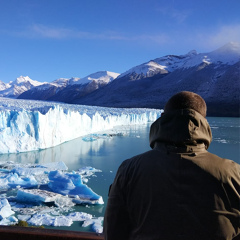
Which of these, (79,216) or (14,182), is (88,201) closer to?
(79,216)

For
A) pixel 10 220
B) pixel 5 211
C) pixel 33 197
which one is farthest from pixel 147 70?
pixel 10 220

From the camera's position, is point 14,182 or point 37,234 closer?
point 37,234

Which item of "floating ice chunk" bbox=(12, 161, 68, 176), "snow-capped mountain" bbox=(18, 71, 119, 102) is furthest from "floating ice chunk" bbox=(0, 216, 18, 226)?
"snow-capped mountain" bbox=(18, 71, 119, 102)

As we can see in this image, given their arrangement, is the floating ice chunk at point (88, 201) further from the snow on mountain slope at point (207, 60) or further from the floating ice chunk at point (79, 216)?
the snow on mountain slope at point (207, 60)

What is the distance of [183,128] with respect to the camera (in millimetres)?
660

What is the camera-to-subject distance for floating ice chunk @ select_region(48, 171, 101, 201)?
15.6 ft

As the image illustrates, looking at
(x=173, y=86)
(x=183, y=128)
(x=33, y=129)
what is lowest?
(x=33, y=129)

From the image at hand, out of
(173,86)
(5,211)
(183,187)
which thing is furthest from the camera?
(173,86)

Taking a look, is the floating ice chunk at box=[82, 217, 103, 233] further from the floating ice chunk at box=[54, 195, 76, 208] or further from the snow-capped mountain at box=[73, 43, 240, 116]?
the snow-capped mountain at box=[73, 43, 240, 116]

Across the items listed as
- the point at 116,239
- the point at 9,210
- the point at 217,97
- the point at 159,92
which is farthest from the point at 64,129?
the point at 159,92

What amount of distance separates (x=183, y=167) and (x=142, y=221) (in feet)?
0.57

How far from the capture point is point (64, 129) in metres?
12.1

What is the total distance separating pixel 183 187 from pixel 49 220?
352cm

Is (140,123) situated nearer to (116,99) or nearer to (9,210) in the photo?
(9,210)
